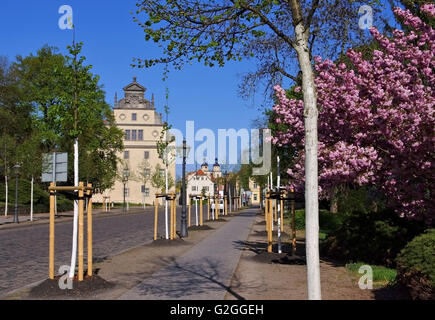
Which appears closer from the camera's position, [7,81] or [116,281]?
[116,281]

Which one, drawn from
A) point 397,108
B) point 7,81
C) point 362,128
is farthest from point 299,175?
point 7,81

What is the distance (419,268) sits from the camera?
7812 millimetres

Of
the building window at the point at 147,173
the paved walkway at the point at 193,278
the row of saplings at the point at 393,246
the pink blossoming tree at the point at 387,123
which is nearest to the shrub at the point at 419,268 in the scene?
the row of saplings at the point at 393,246

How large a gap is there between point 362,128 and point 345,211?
20659mm

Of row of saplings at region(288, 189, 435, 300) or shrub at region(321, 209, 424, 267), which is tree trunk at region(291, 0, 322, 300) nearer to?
row of saplings at region(288, 189, 435, 300)

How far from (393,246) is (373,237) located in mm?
751

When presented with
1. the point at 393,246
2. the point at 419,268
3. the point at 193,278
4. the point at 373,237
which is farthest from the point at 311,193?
the point at 373,237

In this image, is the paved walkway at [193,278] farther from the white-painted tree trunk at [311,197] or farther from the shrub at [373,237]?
the white-painted tree trunk at [311,197]

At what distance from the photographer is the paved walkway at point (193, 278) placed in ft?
27.8

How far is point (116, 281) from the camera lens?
1025cm

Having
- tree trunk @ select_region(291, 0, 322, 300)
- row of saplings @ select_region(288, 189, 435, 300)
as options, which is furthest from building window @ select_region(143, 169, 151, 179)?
tree trunk @ select_region(291, 0, 322, 300)

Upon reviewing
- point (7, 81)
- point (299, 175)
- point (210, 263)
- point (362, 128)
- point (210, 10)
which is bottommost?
point (210, 263)

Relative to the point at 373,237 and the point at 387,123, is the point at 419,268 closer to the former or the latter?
the point at 387,123

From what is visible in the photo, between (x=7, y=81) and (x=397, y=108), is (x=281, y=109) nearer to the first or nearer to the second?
(x=397, y=108)
